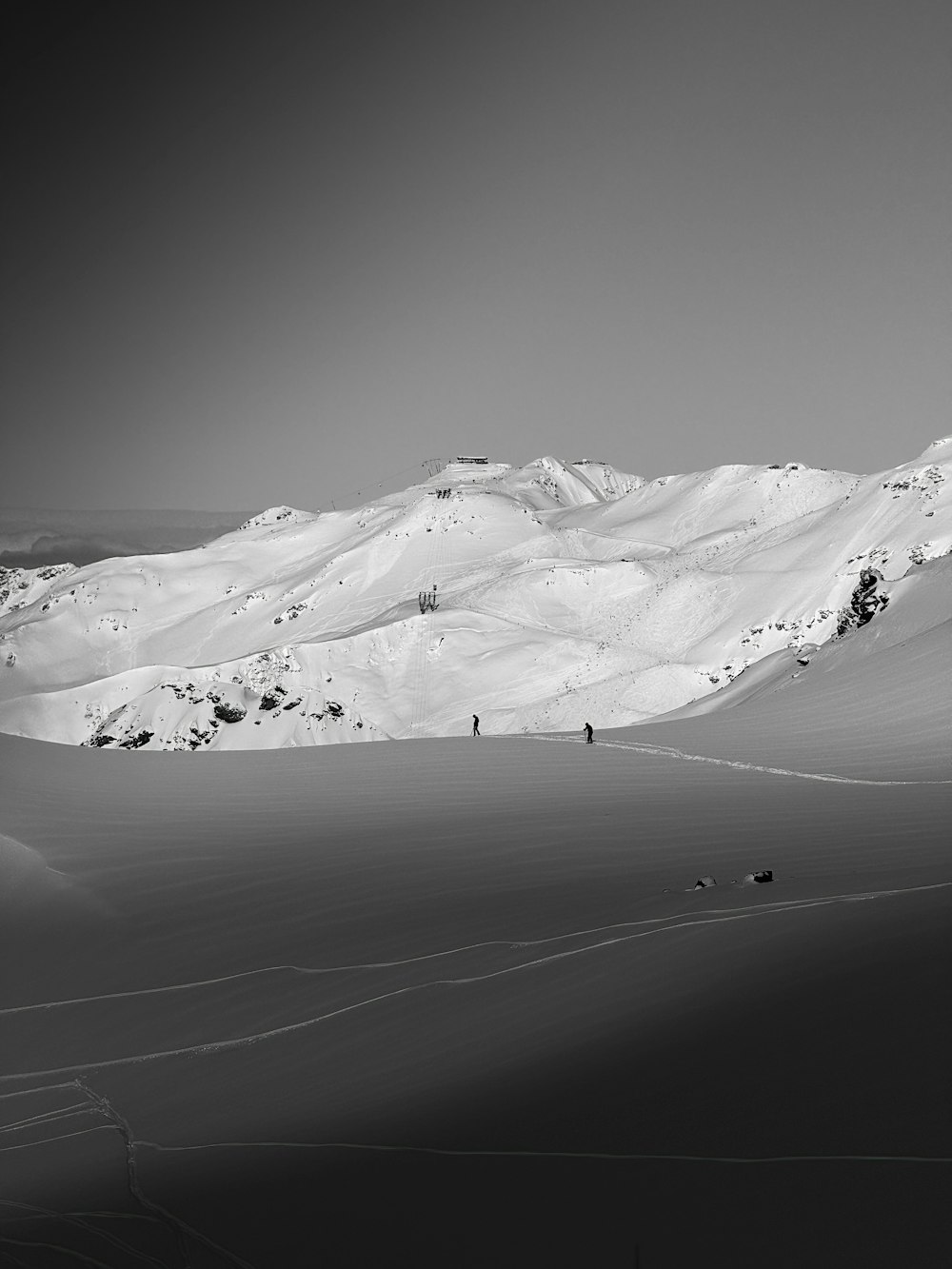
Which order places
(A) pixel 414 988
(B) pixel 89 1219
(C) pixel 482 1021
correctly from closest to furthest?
(B) pixel 89 1219 < (C) pixel 482 1021 < (A) pixel 414 988

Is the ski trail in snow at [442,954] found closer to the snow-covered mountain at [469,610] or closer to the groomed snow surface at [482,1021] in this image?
the groomed snow surface at [482,1021]

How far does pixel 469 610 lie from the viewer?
59.8m

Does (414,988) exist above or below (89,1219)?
above

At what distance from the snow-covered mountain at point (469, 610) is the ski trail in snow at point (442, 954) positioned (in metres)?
22.7

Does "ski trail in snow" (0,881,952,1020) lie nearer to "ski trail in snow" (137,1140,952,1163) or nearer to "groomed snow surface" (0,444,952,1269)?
"groomed snow surface" (0,444,952,1269)

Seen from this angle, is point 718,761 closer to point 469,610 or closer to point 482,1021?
point 482,1021

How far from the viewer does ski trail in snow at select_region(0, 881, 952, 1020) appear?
774 cm

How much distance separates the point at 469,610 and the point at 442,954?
5120cm

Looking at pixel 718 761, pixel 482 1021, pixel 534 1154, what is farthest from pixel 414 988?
pixel 718 761

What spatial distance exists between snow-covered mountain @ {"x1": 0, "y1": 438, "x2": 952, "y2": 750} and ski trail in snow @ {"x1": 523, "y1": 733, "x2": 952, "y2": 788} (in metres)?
10.5

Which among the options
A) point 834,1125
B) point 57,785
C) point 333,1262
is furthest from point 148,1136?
point 57,785

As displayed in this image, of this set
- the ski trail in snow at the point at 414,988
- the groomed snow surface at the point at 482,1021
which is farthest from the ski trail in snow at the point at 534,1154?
the ski trail in snow at the point at 414,988

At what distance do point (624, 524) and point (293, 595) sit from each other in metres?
24.7

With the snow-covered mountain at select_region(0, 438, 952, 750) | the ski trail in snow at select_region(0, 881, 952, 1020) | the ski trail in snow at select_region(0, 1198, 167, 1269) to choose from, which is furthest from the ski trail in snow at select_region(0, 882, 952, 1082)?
the snow-covered mountain at select_region(0, 438, 952, 750)
